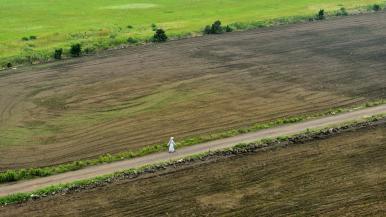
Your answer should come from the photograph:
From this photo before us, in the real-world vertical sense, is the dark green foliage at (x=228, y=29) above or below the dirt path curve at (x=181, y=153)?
above

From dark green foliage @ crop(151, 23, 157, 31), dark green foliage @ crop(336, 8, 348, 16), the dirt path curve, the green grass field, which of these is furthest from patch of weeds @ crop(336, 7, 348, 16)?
the dirt path curve

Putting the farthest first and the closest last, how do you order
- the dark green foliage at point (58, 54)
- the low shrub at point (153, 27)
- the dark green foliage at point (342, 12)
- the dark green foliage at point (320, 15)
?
→ 1. the dark green foliage at point (342, 12)
2. the dark green foliage at point (320, 15)
3. the low shrub at point (153, 27)
4. the dark green foliage at point (58, 54)

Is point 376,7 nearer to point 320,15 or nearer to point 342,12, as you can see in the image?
point 342,12

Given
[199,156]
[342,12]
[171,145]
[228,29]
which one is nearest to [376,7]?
[342,12]

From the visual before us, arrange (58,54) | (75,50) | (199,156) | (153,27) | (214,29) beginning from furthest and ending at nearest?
1. (153,27)
2. (214,29)
3. (75,50)
4. (58,54)
5. (199,156)

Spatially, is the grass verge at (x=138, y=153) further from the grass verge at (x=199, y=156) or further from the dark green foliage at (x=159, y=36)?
the dark green foliage at (x=159, y=36)

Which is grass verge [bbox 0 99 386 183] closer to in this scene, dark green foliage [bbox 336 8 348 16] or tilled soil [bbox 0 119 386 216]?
tilled soil [bbox 0 119 386 216]

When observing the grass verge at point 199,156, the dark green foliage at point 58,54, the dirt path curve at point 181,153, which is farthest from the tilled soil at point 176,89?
the grass verge at point 199,156
